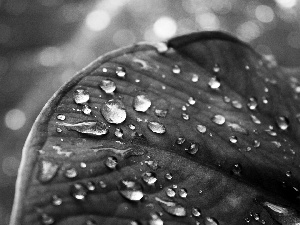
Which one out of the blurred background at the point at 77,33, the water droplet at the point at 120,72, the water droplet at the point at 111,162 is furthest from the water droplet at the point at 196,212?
the blurred background at the point at 77,33

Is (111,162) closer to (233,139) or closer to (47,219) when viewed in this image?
(47,219)

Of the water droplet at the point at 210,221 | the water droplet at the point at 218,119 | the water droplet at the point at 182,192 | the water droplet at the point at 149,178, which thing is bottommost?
the water droplet at the point at 210,221

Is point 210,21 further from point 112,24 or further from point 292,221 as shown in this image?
point 292,221

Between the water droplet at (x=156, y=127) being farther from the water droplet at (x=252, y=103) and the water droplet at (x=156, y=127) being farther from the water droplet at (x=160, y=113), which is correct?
the water droplet at (x=252, y=103)

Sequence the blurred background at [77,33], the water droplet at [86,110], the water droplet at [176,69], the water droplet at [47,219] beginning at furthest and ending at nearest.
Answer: the blurred background at [77,33] < the water droplet at [176,69] < the water droplet at [86,110] < the water droplet at [47,219]

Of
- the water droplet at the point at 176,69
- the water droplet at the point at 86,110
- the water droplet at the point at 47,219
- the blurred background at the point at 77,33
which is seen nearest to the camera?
the water droplet at the point at 47,219

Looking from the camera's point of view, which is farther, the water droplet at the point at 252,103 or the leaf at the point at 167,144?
the water droplet at the point at 252,103

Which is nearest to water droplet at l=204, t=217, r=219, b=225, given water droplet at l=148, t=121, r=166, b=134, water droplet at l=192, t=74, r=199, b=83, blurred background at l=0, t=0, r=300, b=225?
water droplet at l=148, t=121, r=166, b=134
